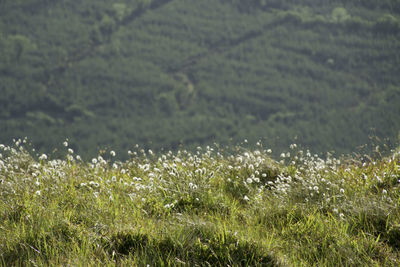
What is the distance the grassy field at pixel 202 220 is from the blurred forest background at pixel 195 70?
75.3 meters

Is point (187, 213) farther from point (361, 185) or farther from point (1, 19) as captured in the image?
point (1, 19)

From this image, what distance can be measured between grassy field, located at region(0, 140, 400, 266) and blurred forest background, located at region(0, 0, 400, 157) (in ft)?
247

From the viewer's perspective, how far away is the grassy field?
329cm

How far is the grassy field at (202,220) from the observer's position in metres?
A: 3.29

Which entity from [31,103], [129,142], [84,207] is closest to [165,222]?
[84,207]

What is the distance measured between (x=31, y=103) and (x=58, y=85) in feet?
36.4

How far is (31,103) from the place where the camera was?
103 meters

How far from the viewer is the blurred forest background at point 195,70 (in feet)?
313

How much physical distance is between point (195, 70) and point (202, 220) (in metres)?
116

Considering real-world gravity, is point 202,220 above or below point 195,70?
above

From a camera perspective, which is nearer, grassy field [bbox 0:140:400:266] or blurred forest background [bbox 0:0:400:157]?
grassy field [bbox 0:140:400:266]

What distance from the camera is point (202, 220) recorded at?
12.3 ft

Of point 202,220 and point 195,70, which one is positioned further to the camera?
point 195,70

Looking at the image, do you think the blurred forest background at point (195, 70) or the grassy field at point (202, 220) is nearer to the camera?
the grassy field at point (202, 220)
